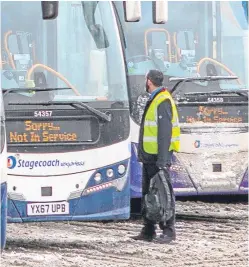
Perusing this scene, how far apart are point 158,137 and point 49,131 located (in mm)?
1063

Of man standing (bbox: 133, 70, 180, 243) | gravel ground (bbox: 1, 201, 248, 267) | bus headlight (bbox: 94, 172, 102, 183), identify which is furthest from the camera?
man standing (bbox: 133, 70, 180, 243)

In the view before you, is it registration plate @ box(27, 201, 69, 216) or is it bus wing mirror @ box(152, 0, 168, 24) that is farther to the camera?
bus wing mirror @ box(152, 0, 168, 24)

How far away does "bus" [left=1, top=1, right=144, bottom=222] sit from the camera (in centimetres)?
1110

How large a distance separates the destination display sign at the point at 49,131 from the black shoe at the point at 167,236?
1.18 m

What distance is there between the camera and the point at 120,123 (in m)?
11.6

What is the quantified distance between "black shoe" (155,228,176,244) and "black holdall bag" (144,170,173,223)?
118 millimetres

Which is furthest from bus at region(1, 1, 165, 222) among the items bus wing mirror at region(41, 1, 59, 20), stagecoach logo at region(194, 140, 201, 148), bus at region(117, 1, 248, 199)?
stagecoach logo at region(194, 140, 201, 148)

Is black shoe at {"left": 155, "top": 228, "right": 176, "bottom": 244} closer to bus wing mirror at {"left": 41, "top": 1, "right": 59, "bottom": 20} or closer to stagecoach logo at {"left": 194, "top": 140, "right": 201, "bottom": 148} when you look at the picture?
stagecoach logo at {"left": 194, "top": 140, "right": 201, "bottom": 148}

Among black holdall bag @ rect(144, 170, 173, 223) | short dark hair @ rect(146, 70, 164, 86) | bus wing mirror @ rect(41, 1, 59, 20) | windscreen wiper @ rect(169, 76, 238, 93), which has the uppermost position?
bus wing mirror @ rect(41, 1, 59, 20)

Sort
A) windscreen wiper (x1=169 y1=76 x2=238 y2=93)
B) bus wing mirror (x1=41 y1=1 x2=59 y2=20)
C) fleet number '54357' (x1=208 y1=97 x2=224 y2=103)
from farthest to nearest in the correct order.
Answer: fleet number '54357' (x1=208 y1=97 x2=224 y2=103) < windscreen wiper (x1=169 y1=76 x2=238 y2=93) < bus wing mirror (x1=41 y1=1 x2=59 y2=20)

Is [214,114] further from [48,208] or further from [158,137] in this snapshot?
[48,208]

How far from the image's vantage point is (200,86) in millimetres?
13359

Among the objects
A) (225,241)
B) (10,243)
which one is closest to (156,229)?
(225,241)

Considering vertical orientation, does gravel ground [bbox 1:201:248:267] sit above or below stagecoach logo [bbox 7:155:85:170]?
below
